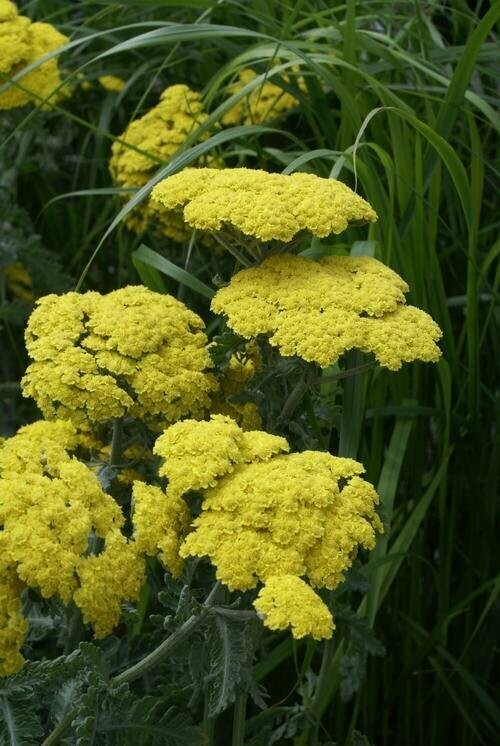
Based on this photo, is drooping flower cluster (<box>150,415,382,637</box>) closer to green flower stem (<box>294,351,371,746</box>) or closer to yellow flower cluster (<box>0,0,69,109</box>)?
green flower stem (<box>294,351,371,746</box>)

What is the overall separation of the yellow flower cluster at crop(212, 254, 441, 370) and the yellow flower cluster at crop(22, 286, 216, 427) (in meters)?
0.15

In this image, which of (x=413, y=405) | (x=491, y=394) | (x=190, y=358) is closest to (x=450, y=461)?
(x=491, y=394)

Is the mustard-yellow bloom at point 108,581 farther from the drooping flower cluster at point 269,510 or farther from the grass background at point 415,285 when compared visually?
the grass background at point 415,285

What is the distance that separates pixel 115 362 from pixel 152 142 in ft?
3.83

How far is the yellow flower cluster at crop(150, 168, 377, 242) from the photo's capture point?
7.77ft

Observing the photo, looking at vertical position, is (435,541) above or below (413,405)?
below

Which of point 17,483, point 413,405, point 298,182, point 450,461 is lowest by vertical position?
point 450,461

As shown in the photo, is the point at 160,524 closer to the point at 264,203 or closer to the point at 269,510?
the point at 269,510

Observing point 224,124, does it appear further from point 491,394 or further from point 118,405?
point 118,405

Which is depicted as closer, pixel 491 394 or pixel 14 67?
pixel 491 394

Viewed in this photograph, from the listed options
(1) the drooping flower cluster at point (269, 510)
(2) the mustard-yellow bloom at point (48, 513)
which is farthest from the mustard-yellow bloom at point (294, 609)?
(2) the mustard-yellow bloom at point (48, 513)

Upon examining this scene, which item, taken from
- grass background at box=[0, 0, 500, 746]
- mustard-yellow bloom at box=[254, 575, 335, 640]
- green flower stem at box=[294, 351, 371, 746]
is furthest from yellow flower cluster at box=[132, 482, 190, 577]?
grass background at box=[0, 0, 500, 746]

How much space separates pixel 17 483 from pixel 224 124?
73.1 inches

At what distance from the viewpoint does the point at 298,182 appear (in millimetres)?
2496
